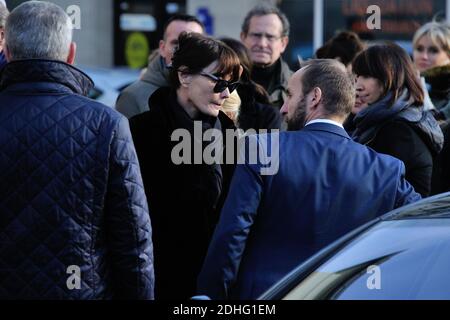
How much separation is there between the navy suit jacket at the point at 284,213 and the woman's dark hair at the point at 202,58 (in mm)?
935

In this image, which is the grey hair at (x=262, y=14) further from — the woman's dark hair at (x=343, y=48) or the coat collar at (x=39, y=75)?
the coat collar at (x=39, y=75)

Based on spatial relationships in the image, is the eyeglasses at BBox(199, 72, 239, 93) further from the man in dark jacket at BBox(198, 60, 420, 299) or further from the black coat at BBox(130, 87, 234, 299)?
the man in dark jacket at BBox(198, 60, 420, 299)

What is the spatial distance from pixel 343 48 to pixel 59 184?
3692mm

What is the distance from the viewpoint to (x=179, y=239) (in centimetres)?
482

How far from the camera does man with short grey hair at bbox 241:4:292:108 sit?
6781mm

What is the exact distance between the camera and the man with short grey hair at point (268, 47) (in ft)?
22.2

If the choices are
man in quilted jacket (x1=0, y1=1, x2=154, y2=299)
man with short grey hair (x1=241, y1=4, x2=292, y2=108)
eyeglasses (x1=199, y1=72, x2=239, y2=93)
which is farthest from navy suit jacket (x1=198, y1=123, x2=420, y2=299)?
man with short grey hair (x1=241, y1=4, x2=292, y2=108)

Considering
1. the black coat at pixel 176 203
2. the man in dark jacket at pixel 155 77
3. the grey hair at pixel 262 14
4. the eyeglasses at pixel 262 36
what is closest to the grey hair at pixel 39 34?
the black coat at pixel 176 203

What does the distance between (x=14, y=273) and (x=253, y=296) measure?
34.6 inches

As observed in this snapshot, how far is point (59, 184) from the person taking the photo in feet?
12.4

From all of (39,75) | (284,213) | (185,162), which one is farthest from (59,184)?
(185,162)

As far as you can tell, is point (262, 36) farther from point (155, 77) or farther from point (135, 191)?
point (135, 191)
